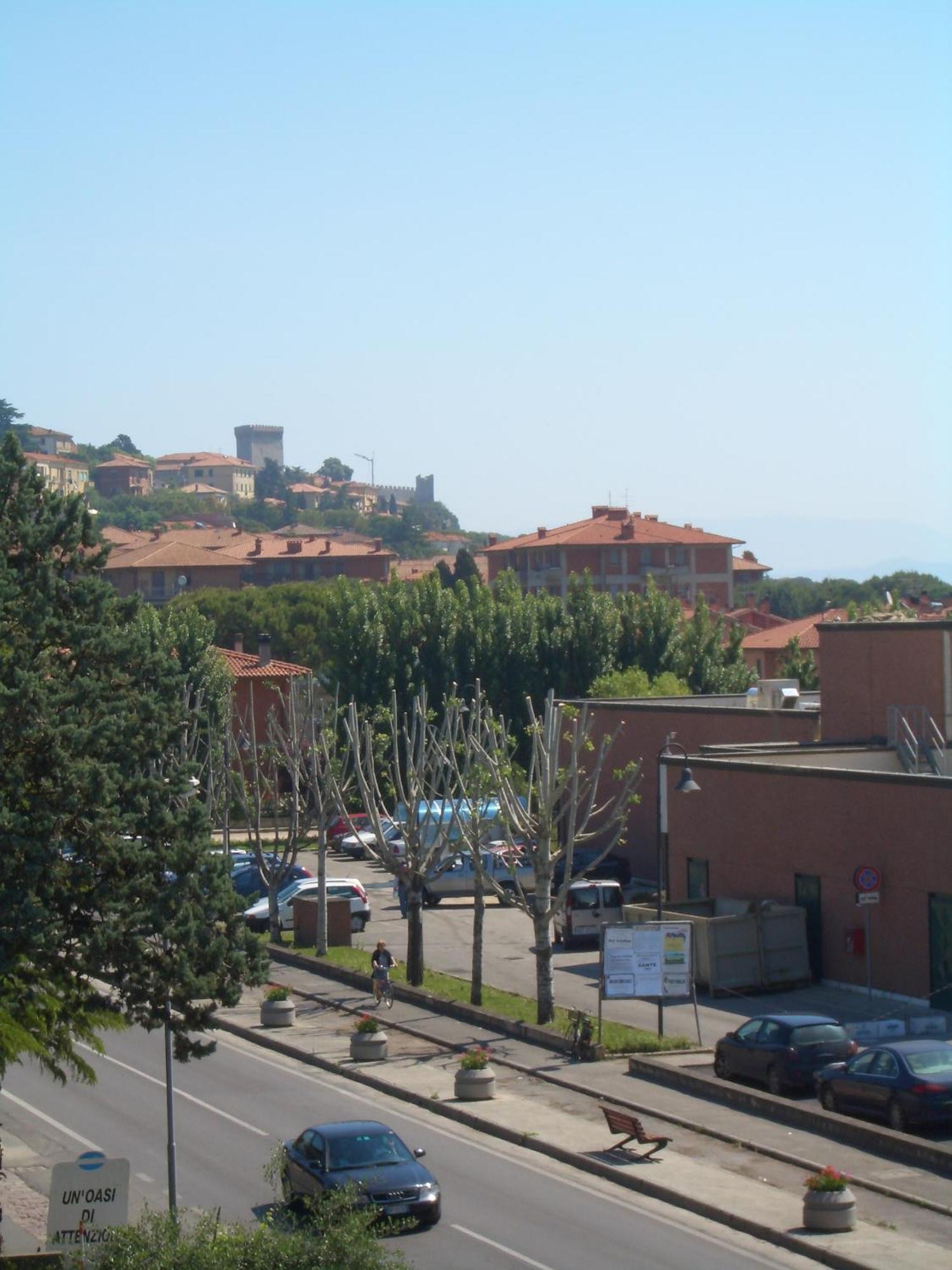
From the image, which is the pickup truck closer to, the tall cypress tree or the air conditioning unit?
the air conditioning unit

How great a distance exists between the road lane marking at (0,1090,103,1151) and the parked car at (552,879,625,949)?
1498 centimetres

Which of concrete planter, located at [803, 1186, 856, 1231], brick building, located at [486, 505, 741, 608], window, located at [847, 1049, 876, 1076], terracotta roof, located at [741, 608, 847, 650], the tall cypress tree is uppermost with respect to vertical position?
brick building, located at [486, 505, 741, 608]

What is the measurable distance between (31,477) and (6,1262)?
323 inches

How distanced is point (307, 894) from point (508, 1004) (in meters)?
11.1

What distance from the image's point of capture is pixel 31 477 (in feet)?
56.9

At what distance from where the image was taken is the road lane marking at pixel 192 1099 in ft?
72.3

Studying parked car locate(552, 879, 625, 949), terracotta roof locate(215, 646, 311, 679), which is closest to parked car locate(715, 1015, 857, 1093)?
parked car locate(552, 879, 625, 949)

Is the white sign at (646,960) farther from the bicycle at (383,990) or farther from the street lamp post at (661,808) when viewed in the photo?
the bicycle at (383,990)

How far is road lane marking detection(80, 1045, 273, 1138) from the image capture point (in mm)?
22047

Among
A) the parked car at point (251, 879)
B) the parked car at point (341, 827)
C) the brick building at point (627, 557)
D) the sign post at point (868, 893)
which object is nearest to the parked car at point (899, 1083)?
the sign post at point (868, 893)

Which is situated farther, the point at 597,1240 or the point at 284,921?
the point at 284,921

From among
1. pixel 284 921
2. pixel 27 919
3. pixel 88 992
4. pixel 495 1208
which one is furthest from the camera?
pixel 284 921

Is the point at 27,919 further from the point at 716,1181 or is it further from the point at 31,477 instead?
the point at 716,1181

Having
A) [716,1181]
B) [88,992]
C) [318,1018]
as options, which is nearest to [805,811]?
[318,1018]
